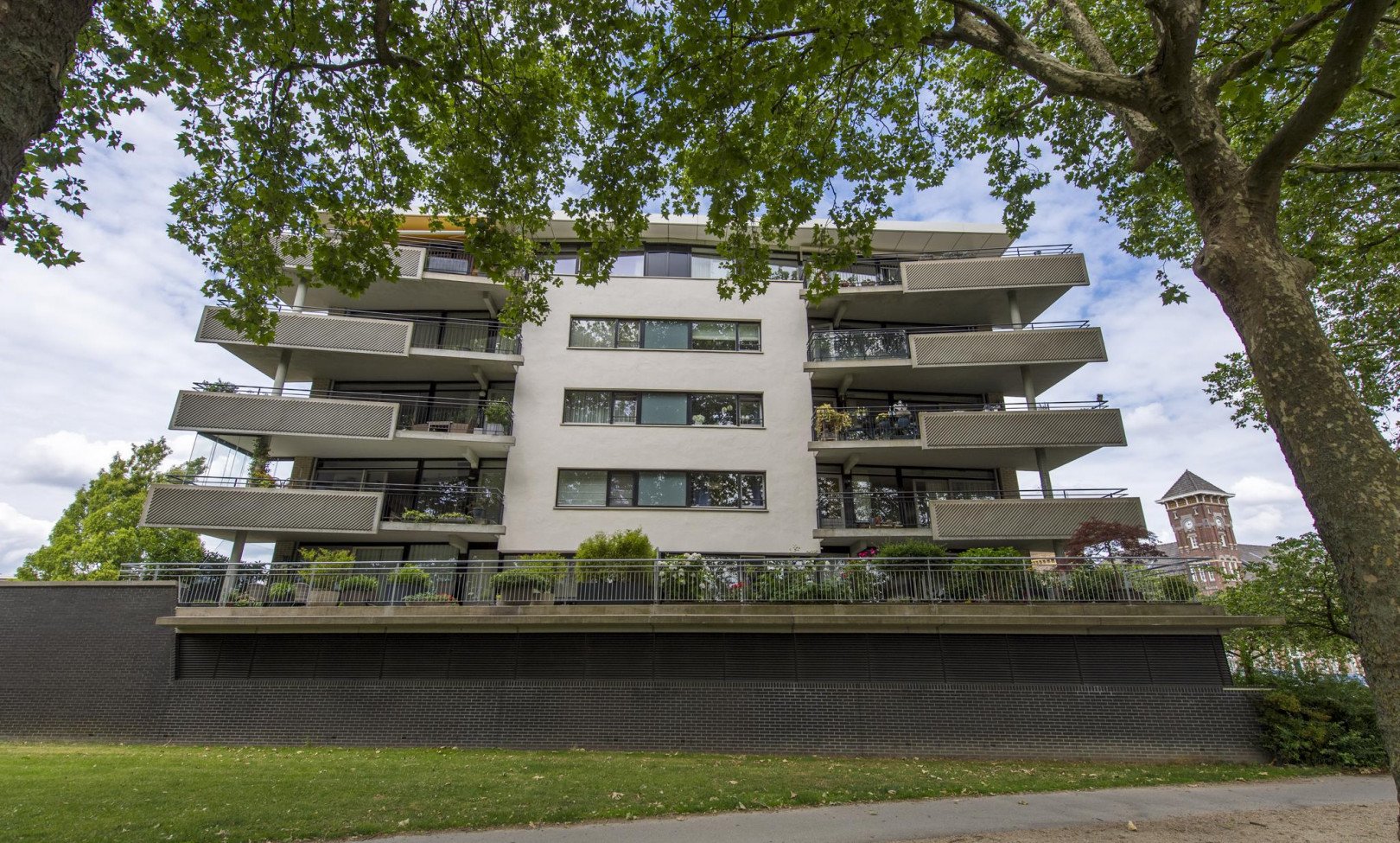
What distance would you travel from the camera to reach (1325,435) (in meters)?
4.63

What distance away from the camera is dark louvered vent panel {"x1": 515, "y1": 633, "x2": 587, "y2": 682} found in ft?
41.2

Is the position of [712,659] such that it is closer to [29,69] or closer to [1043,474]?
[1043,474]

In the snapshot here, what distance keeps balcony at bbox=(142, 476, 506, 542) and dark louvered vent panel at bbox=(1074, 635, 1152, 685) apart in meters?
13.4

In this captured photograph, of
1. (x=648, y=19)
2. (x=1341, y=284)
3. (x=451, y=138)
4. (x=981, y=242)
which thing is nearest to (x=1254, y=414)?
(x=1341, y=284)

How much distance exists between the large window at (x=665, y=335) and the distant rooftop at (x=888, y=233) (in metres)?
2.96

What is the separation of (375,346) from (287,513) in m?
4.85

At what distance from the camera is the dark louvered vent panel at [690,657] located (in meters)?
12.5

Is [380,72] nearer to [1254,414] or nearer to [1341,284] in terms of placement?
[1341,284]

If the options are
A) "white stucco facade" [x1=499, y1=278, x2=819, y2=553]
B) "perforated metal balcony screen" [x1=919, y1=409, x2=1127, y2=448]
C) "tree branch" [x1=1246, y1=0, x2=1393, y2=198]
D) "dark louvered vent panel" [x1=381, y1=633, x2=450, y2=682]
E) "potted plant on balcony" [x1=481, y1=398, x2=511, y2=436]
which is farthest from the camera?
"potted plant on balcony" [x1=481, y1=398, x2=511, y2=436]

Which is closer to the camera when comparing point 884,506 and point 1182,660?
point 1182,660

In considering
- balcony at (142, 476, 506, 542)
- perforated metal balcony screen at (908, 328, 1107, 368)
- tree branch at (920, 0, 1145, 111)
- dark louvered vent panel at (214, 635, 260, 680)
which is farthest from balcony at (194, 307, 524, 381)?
tree branch at (920, 0, 1145, 111)

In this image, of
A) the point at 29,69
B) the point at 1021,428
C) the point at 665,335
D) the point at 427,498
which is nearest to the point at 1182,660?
the point at 1021,428

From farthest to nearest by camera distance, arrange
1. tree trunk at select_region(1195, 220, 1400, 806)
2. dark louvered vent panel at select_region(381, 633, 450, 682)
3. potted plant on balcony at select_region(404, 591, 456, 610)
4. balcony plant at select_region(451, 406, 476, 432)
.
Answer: balcony plant at select_region(451, 406, 476, 432) → potted plant on balcony at select_region(404, 591, 456, 610) → dark louvered vent panel at select_region(381, 633, 450, 682) → tree trunk at select_region(1195, 220, 1400, 806)

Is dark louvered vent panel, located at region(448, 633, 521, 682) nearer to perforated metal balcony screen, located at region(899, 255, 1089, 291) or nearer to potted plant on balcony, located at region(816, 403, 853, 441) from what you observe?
potted plant on balcony, located at region(816, 403, 853, 441)
